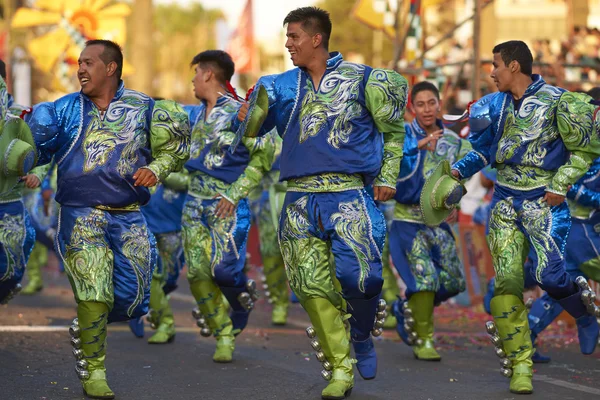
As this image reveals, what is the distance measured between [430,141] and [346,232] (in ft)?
7.65

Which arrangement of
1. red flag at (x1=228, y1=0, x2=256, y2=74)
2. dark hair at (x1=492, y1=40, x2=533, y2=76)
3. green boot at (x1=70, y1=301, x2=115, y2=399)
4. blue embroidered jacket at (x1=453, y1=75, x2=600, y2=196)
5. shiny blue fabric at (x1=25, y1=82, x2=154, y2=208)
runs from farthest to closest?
red flag at (x1=228, y1=0, x2=256, y2=74)
dark hair at (x1=492, y1=40, x2=533, y2=76)
blue embroidered jacket at (x1=453, y1=75, x2=600, y2=196)
shiny blue fabric at (x1=25, y1=82, x2=154, y2=208)
green boot at (x1=70, y1=301, x2=115, y2=399)

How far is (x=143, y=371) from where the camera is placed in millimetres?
7340

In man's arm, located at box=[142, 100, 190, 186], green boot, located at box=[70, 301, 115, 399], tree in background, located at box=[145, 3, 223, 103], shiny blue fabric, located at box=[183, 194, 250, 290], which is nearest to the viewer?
green boot, located at box=[70, 301, 115, 399]

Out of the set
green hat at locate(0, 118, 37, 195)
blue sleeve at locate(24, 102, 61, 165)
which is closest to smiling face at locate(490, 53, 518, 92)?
blue sleeve at locate(24, 102, 61, 165)

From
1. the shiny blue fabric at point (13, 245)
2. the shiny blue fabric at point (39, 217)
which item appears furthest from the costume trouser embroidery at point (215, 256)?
the shiny blue fabric at point (39, 217)

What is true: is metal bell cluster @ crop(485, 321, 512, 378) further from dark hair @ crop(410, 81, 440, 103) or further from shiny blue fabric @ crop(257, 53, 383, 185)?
dark hair @ crop(410, 81, 440, 103)

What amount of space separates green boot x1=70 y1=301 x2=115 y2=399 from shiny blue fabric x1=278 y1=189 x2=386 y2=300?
1145 millimetres

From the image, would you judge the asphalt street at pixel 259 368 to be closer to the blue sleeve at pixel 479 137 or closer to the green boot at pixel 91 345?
the green boot at pixel 91 345

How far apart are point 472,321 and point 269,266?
76.3 inches

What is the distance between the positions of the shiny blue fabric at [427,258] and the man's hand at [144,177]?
255 cm

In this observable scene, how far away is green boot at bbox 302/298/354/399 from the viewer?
629 centimetres

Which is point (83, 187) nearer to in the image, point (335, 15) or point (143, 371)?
point (143, 371)

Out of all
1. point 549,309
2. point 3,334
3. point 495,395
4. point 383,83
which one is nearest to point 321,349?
point 495,395

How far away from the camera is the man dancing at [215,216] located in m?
7.98
